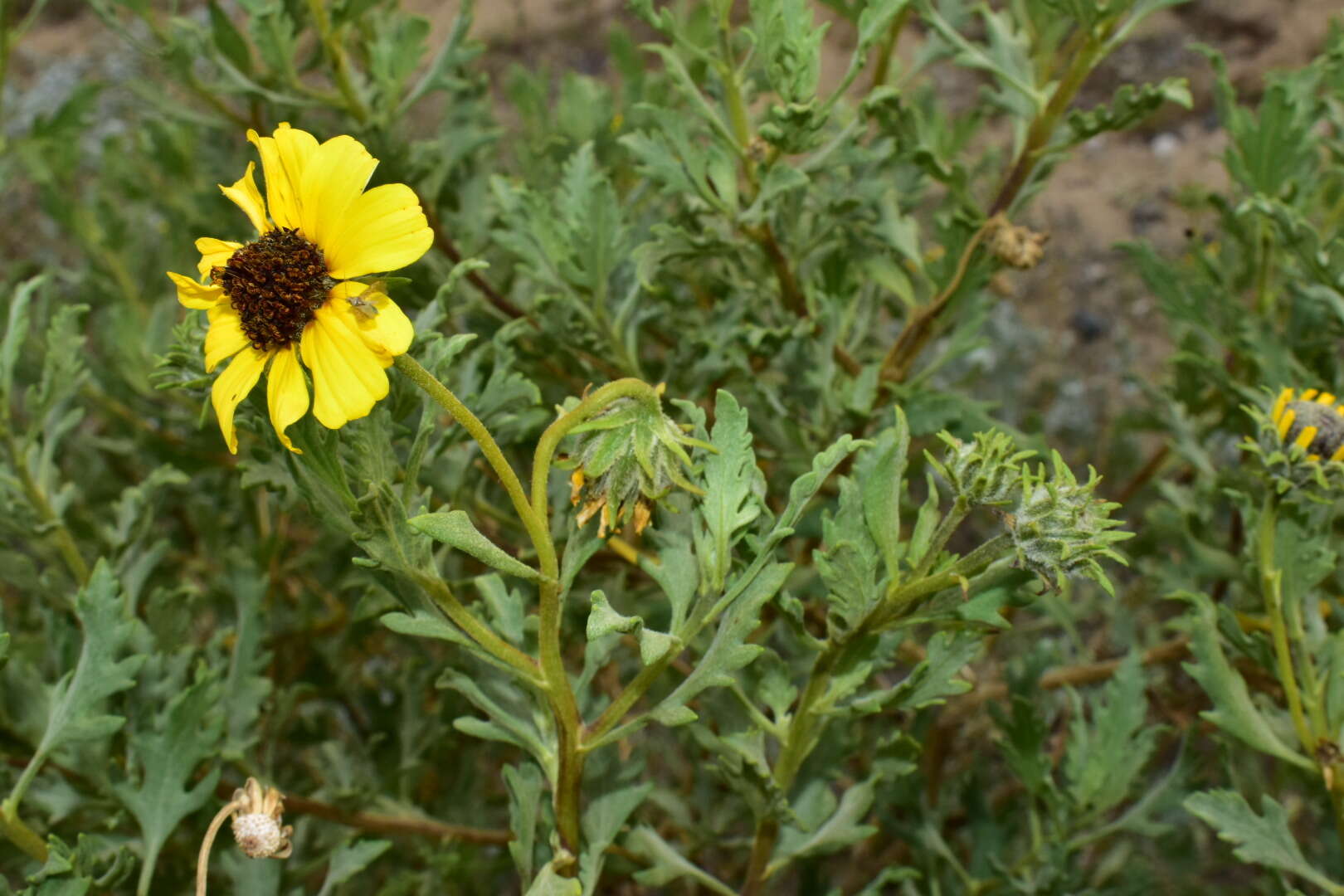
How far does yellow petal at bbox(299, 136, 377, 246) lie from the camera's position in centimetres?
114

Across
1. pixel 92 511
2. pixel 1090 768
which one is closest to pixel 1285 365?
pixel 1090 768

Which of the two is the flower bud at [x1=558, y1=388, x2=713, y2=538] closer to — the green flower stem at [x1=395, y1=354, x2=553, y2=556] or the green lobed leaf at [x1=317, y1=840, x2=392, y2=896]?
the green flower stem at [x1=395, y1=354, x2=553, y2=556]

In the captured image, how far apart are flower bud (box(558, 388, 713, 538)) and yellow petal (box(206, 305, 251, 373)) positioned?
36cm

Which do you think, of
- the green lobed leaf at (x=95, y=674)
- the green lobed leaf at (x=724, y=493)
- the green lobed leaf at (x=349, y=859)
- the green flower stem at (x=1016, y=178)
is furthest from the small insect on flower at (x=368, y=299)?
the green flower stem at (x=1016, y=178)

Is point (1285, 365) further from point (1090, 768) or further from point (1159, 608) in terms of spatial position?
point (1159, 608)

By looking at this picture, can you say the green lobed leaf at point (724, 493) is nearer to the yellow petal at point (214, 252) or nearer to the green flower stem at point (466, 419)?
the green flower stem at point (466, 419)

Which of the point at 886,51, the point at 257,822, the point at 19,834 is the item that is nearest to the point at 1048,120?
the point at 886,51

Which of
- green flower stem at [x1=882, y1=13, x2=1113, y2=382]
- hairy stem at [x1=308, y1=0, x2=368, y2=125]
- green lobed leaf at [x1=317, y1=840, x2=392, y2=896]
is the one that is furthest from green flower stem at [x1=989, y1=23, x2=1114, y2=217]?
green lobed leaf at [x1=317, y1=840, x2=392, y2=896]

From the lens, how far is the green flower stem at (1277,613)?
5.12 feet

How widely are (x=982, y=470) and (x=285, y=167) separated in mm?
774

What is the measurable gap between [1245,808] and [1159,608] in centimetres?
177

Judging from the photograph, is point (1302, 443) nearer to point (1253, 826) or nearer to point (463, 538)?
point (1253, 826)

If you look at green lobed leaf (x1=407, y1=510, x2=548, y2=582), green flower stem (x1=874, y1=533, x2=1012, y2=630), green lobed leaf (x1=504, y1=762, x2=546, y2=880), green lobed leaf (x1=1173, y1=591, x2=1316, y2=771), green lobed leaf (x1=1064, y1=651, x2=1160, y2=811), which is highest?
green lobed leaf (x1=407, y1=510, x2=548, y2=582)

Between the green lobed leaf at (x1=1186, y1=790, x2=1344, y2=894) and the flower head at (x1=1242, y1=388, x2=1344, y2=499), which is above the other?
the flower head at (x1=1242, y1=388, x2=1344, y2=499)
